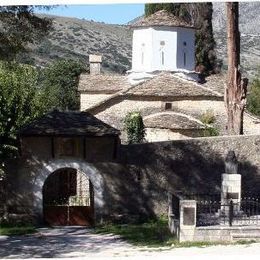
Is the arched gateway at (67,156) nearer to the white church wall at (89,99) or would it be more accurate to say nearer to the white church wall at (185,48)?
the white church wall at (185,48)

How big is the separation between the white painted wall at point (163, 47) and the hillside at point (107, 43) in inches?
1659

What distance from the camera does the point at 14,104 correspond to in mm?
24016

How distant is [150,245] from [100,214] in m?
4.59

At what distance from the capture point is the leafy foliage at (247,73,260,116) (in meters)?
49.7

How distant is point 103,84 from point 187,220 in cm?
2328

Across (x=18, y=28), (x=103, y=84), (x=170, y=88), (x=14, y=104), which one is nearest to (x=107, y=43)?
(x=103, y=84)

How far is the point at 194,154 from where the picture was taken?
773 inches

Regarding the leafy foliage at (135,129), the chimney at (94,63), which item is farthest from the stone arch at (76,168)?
the chimney at (94,63)

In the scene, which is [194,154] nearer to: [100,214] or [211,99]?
[100,214]

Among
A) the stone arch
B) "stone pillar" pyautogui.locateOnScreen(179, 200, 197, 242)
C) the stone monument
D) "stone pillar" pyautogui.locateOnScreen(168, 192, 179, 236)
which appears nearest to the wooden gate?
the stone arch

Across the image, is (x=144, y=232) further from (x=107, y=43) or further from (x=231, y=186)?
(x=107, y=43)

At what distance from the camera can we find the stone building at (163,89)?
3095 cm

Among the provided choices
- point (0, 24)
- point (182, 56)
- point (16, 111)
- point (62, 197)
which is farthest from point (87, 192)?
point (182, 56)

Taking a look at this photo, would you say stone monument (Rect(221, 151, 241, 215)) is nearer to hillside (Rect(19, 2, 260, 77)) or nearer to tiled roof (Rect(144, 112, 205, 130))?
tiled roof (Rect(144, 112, 205, 130))
